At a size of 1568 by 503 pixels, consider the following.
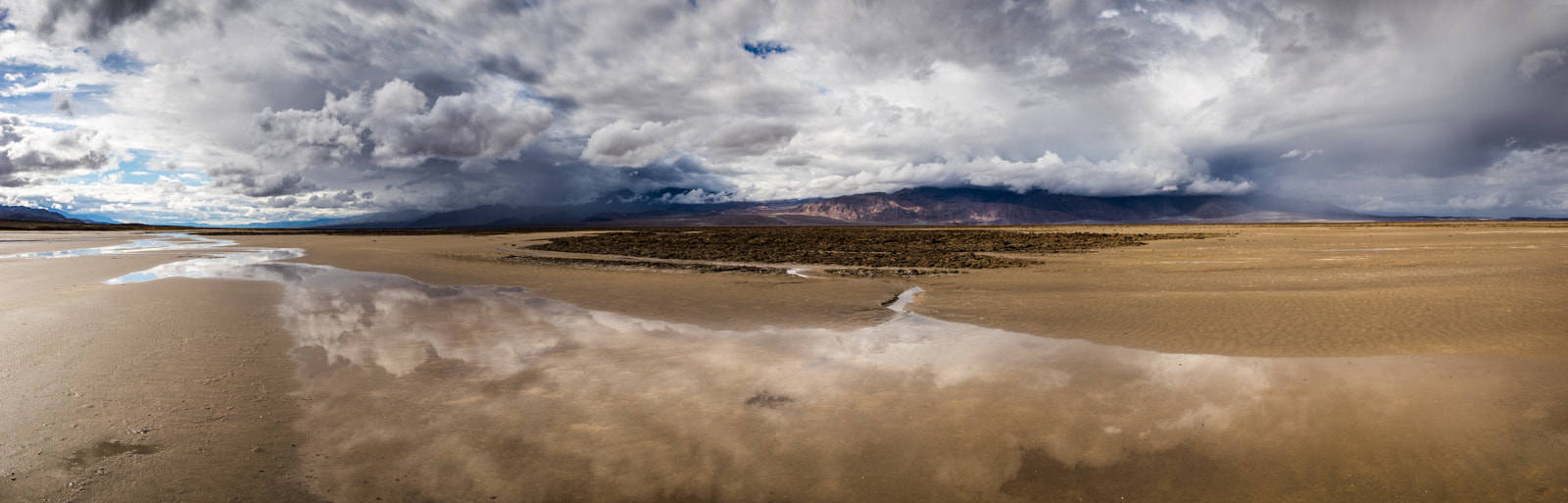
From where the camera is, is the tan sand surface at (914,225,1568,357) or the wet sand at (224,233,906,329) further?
the wet sand at (224,233,906,329)

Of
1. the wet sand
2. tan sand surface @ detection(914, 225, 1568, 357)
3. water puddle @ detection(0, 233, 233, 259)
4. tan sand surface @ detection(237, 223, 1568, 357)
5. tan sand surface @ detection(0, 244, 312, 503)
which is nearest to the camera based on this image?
tan sand surface @ detection(0, 244, 312, 503)

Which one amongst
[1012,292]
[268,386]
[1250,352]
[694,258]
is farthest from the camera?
[694,258]

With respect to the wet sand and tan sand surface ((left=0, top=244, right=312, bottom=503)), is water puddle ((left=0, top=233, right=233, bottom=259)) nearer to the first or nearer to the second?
the wet sand

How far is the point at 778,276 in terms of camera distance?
2103cm

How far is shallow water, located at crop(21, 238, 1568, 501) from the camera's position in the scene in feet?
16.0

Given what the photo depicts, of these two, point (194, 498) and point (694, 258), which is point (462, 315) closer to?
point (194, 498)

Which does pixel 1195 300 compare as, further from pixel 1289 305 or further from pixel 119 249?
pixel 119 249

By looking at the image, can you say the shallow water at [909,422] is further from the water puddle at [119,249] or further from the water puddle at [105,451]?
the water puddle at [119,249]

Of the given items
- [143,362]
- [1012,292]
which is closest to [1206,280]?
[1012,292]

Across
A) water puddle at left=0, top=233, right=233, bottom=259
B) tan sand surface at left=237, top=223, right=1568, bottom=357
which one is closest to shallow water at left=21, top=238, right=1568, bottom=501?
tan sand surface at left=237, top=223, right=1568, bottom=357

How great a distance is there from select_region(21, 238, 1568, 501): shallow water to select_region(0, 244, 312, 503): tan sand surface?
0.44 m

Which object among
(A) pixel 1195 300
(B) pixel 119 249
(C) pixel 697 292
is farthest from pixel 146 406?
(B) pixel 119 249

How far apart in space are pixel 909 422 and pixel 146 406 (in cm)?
771

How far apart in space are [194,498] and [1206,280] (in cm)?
2109
